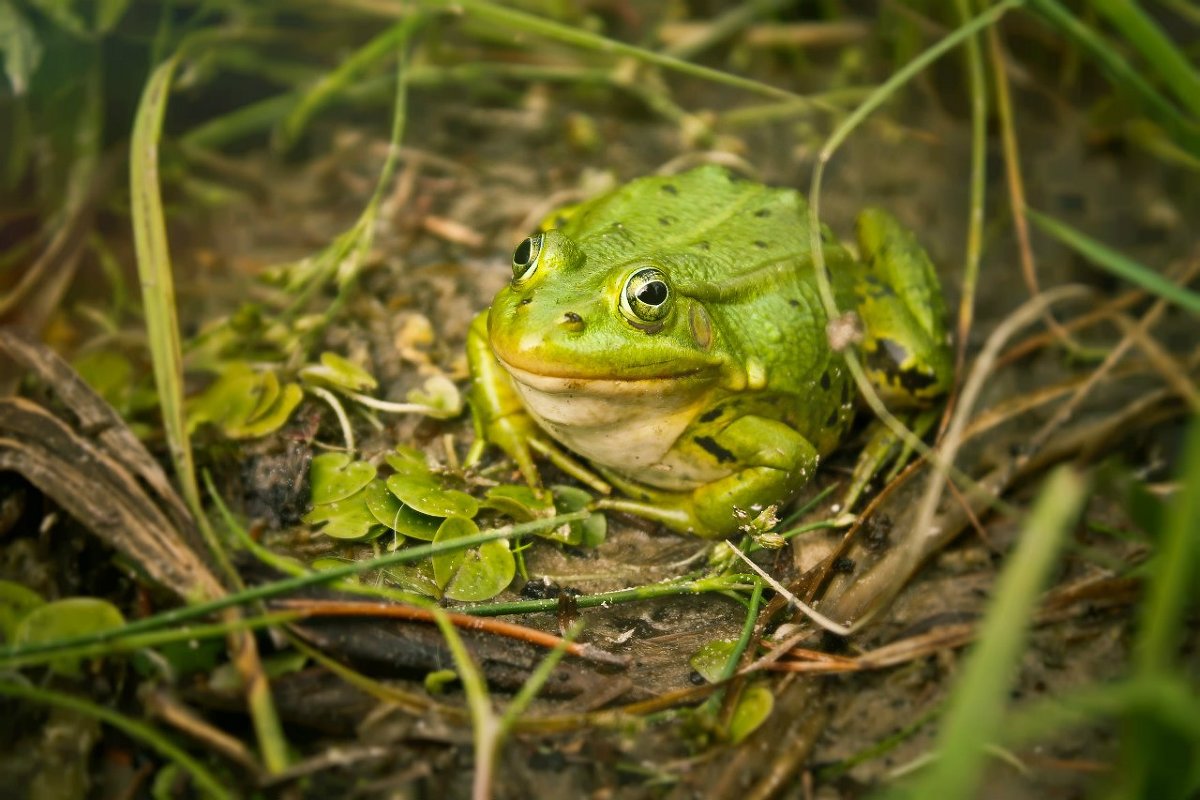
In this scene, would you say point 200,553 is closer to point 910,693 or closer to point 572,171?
point 910,693

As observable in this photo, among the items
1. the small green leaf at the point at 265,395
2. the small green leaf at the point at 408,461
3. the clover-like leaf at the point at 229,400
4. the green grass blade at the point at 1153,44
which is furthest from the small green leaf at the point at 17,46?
the green grass blade at the point at 1153,44

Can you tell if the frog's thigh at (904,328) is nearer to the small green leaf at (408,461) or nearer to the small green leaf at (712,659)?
the small green leaf at (712,659)

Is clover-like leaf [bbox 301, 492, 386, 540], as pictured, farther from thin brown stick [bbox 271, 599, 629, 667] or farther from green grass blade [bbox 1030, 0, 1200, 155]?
green grass blade [bbox 1030, 0, 1200, 155]

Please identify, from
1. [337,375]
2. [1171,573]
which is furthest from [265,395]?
[1171,573]

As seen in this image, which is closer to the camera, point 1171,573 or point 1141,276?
point 1171,573

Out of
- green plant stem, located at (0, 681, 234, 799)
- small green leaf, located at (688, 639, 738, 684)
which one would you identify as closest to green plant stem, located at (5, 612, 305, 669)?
green plant stem, located at (0, 681, 234, 799)

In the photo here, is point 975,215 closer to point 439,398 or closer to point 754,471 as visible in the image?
point 754,471
